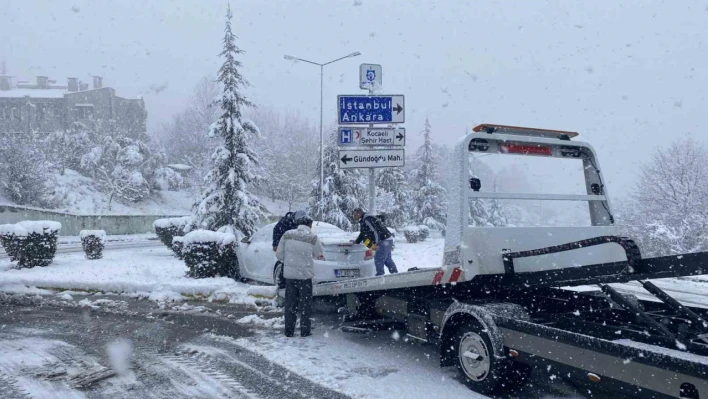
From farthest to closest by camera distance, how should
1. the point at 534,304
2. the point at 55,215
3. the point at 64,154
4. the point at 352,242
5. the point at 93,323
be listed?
the point at 64,154
the point at 55,215
the point at 352,242
the point at 93,323
the point at 534,304

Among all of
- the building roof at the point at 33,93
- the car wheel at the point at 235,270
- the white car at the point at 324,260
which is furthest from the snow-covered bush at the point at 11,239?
the building roof at the point at 33,93

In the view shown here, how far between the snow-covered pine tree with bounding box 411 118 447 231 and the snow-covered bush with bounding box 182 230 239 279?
97.9 ft

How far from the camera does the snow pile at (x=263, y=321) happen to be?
7.93 metres

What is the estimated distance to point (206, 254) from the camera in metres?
11.7

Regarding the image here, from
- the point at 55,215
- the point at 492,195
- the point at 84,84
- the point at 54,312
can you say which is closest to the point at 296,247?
the point at 492,195

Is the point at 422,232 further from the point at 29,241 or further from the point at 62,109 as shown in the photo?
the point at 62,109

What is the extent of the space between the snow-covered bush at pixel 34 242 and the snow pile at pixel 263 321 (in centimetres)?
845

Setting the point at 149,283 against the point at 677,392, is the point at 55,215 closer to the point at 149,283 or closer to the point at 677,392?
the point at 149,283

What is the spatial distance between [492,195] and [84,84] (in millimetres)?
84490

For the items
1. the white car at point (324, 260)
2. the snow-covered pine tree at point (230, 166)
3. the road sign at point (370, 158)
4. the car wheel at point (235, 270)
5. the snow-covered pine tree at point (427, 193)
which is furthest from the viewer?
the snow-covered pine tree at point (427, 193)

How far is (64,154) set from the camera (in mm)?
54938

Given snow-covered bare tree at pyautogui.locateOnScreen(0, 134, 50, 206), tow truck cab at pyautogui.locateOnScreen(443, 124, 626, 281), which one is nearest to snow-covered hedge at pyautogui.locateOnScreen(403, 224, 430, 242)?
tow truck cab at pyautogui.locateOnScreen(443, 124, 626, 281)

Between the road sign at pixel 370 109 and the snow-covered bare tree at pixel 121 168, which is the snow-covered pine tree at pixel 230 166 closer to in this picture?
the road sign at pixel 370 109

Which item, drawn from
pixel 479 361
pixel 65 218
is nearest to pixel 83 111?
pixel 65 218
